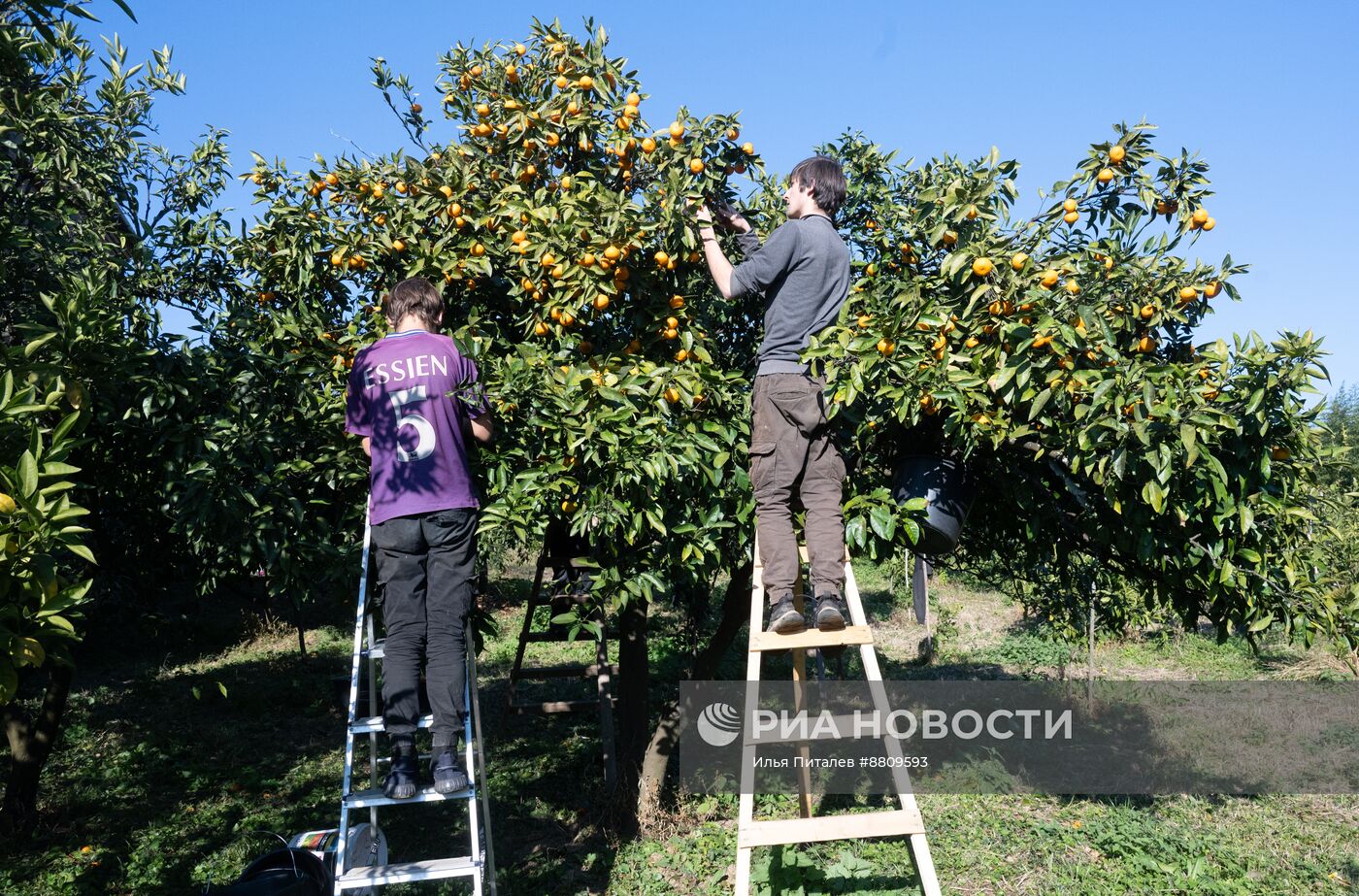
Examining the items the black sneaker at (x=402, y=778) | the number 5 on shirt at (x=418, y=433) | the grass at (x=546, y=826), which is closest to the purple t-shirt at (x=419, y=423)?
the number 5 on shirt at (x=418, y=433)

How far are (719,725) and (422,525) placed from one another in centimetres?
380

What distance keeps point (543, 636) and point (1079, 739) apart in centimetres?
441

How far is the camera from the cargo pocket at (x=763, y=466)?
318cm

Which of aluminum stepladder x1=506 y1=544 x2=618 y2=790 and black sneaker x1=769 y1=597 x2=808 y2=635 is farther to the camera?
aluminum stepladder x1=506 y1=544 x2=618 y2=790

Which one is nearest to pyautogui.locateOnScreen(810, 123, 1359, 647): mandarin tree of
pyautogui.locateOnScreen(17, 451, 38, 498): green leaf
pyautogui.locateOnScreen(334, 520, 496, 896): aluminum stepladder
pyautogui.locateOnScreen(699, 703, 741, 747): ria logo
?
pyautogui.locateOnScreen(334, 520, 496, 896): aluminum stepladder

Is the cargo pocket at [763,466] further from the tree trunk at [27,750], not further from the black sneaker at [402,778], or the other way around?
the tree trunk at [27,750]

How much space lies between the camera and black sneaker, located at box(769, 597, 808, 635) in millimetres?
2920

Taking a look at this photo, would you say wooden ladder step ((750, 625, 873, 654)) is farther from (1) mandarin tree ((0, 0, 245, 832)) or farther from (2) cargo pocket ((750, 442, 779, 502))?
(1) mandarin tree ((0, 0, 245, 832))

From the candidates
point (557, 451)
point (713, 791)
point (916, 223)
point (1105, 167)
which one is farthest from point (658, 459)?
point (713, 791)

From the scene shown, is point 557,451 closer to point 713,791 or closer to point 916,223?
point 916,223

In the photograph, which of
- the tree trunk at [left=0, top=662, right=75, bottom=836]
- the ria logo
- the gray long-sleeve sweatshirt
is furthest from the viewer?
the ria logo

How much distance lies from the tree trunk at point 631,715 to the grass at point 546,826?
0.15 m

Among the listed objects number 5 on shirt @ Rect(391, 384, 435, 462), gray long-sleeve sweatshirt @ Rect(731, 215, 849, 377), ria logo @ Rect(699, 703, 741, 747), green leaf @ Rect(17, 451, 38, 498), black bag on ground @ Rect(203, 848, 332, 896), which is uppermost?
gray long-sleeve sweatshirt @ Rect(731, 215, 849, 377)

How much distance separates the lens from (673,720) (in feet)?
18.4
